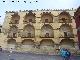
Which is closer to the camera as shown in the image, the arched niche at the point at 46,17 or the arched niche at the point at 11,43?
the arched niche at the point at 11,43

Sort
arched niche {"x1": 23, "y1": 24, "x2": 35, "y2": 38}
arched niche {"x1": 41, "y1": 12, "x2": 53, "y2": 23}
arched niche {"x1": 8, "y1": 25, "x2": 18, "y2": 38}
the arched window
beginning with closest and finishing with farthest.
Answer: the arched window
arched niche {"x1": 23, "y1": 24, "x2": 35, "y2": 38}
arched niche {"x1": 8, "y1": 25, "x2": 18, "y2": 38}
arched niche {"x1": 41, "y1": 12, "x2": 53, "y2": 23}

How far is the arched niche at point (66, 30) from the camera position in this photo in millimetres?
50781

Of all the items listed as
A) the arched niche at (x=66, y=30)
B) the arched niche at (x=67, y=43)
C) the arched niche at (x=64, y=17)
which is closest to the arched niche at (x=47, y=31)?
the arched niche at (x=66, y=30)

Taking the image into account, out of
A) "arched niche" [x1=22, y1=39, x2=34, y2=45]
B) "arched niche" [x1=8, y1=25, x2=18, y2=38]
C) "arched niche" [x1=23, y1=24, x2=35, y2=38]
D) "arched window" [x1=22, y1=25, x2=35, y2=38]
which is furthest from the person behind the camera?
"arched niche" [x1=8, y1=25, x2=18, y2=38]

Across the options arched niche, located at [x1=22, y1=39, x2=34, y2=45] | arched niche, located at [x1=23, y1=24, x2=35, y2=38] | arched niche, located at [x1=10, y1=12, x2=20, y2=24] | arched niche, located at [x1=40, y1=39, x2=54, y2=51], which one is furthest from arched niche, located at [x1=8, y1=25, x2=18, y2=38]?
arched niche, located at [x1=40, y1=39, x2=54, y2=51]

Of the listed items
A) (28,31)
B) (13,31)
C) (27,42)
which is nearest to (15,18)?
(13,31)

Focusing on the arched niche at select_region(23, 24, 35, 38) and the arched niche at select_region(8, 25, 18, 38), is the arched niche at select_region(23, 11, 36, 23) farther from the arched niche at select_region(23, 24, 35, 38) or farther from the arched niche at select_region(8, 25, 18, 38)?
the arched niche at select_region(8, 25, 18, 38)

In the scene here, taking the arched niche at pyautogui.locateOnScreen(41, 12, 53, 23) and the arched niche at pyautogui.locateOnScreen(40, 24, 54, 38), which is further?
the arched niche at pyautogui.locateOnScreen(41, 12, 53, 23)

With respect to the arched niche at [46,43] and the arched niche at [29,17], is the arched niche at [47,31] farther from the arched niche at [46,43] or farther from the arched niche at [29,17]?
the arched niche at [29,17]

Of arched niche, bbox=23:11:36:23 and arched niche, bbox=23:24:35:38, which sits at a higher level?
arched niche, bbox=23:11:36:23

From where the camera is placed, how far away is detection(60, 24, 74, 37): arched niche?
50.8 meters

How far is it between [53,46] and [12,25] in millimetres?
11728

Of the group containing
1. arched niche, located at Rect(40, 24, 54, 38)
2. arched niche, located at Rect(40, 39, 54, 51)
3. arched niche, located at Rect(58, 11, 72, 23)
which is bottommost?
arched niche, located at Rect(40, 39, 54, 51)

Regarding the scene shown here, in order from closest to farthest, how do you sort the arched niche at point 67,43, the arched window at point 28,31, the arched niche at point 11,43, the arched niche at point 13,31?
the arched niche at point 67,43 → the arched niche at point 11,43 → the arched window at point 28,31 → the arched niche at point 13,31
